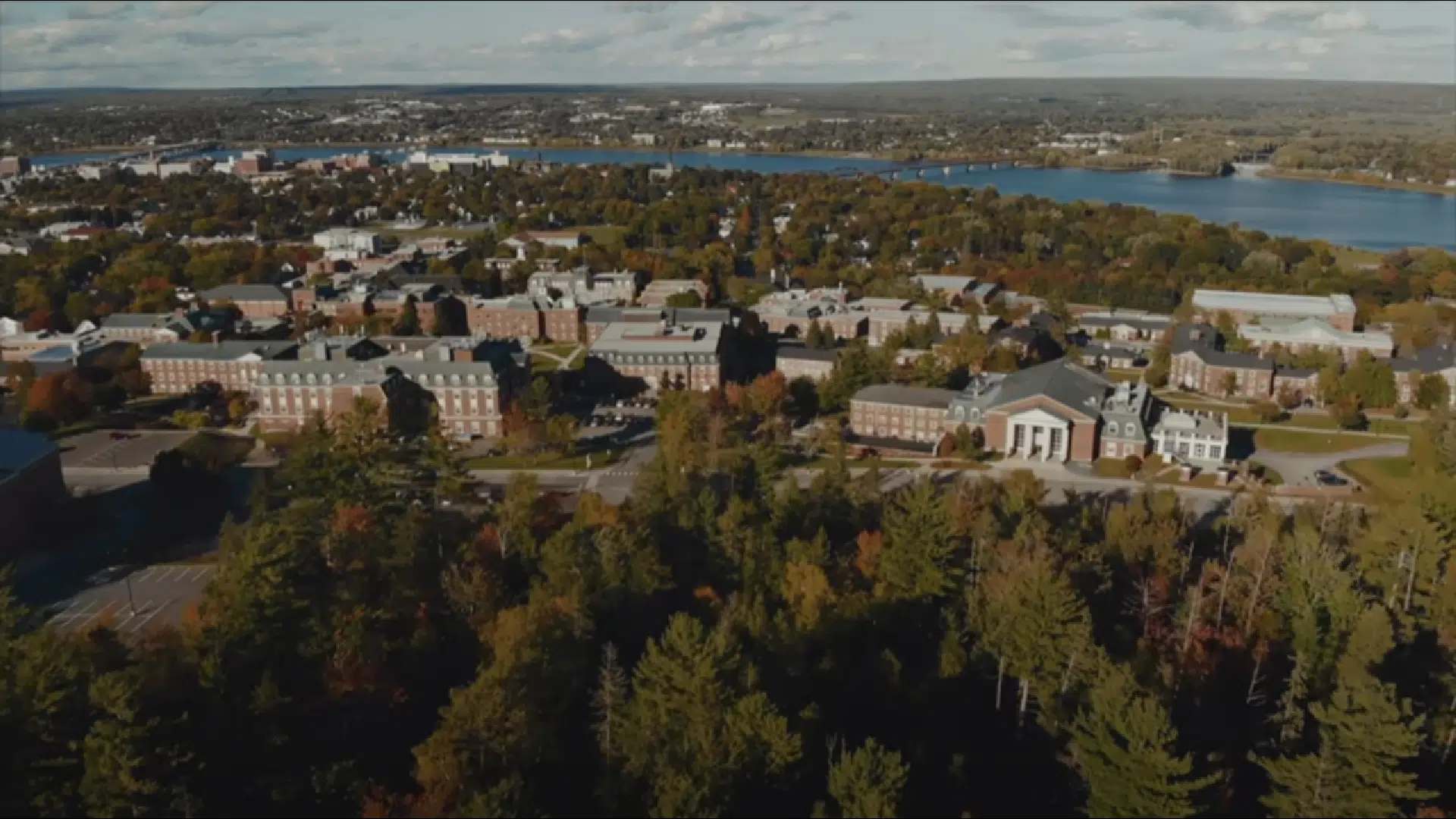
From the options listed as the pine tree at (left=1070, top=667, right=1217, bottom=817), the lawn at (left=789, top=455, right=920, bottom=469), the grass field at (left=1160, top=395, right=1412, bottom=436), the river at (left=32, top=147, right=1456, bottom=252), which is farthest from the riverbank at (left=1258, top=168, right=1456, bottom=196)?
the pine tree at (left=1070, top=667, right=1217, bottom=817)

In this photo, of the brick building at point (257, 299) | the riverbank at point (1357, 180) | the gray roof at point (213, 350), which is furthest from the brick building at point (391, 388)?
the riverbank at point (1357, 180)

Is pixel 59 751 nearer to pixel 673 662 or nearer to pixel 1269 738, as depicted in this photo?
pixel 673 662

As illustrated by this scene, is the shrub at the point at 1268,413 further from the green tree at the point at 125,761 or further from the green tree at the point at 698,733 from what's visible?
the green tree at the point at 125,761

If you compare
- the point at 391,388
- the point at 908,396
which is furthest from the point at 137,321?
the point at 908,396

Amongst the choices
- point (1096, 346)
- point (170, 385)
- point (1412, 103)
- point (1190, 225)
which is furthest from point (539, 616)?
point (1412, 103)

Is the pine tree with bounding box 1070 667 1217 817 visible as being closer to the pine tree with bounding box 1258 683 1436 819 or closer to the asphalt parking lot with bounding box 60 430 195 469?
the pine tree with bounding box 1258 683 1436 819

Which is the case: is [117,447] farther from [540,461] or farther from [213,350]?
[540,461]
